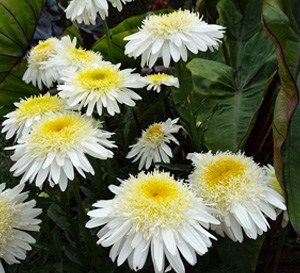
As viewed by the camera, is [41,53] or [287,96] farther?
[41,53]

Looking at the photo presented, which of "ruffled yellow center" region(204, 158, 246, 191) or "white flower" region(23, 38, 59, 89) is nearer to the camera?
"ruffled yellow center" region(204, 158, 246, 191)

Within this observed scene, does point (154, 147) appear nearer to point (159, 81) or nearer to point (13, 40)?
point (159, 81)

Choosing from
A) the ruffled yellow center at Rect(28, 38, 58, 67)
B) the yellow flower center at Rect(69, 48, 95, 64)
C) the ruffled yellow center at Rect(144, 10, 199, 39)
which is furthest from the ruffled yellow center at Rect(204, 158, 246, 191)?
the ruffled yellow center at Rect(28, 38, 58, 67)

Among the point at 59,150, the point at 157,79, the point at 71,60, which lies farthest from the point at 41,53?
the point at 59,150

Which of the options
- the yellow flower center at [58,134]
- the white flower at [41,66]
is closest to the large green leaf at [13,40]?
the white flower at [41,66]

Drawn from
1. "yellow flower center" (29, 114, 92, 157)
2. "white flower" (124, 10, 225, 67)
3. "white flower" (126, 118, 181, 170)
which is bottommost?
"white flower" (126, 118, 181, 170)

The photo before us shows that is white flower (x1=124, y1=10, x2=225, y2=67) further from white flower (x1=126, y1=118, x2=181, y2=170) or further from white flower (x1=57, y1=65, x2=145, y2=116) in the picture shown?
white flower (x1=126, y1=118, x2=181, y2=170)

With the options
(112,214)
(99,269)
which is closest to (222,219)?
(112,214)

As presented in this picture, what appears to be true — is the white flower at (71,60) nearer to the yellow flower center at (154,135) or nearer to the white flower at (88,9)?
the white flower at (88,9)

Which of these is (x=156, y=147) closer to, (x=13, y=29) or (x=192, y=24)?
(x=192, y=24)
